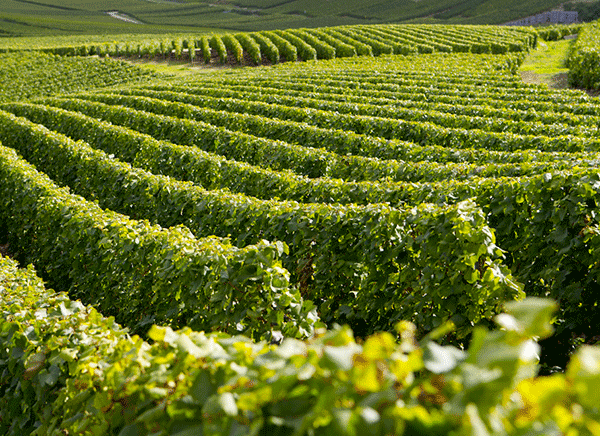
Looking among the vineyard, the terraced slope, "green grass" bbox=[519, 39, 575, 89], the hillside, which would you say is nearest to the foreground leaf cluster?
the vineyard

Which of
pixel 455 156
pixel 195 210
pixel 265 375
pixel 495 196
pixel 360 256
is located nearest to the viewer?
pixel 265 375

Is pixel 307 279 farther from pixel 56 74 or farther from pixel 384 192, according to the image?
pixel 56 74

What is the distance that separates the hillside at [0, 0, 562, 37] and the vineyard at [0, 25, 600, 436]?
7853 centimetres

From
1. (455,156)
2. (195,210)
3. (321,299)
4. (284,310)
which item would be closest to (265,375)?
(284,310)

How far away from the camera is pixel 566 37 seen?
52875mm

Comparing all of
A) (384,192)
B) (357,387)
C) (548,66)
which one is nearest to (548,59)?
(548,66)

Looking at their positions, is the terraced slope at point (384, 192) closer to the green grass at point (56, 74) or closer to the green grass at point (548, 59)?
the green grass at point (548, 59)

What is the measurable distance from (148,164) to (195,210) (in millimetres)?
5169

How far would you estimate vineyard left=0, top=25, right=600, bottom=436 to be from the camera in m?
1.29

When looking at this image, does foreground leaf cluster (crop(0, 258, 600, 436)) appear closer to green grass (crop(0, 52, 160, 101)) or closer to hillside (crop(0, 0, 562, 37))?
green grass (crop(0, 52, 160, 101))

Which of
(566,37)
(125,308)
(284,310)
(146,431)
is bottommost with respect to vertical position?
(125,308)

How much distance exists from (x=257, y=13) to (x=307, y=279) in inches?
5269

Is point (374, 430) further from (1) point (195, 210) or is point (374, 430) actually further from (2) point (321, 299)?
(1) point (195, 210)

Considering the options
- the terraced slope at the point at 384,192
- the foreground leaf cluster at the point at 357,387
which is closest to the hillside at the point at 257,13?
the terraced slope at the point at 384,192
